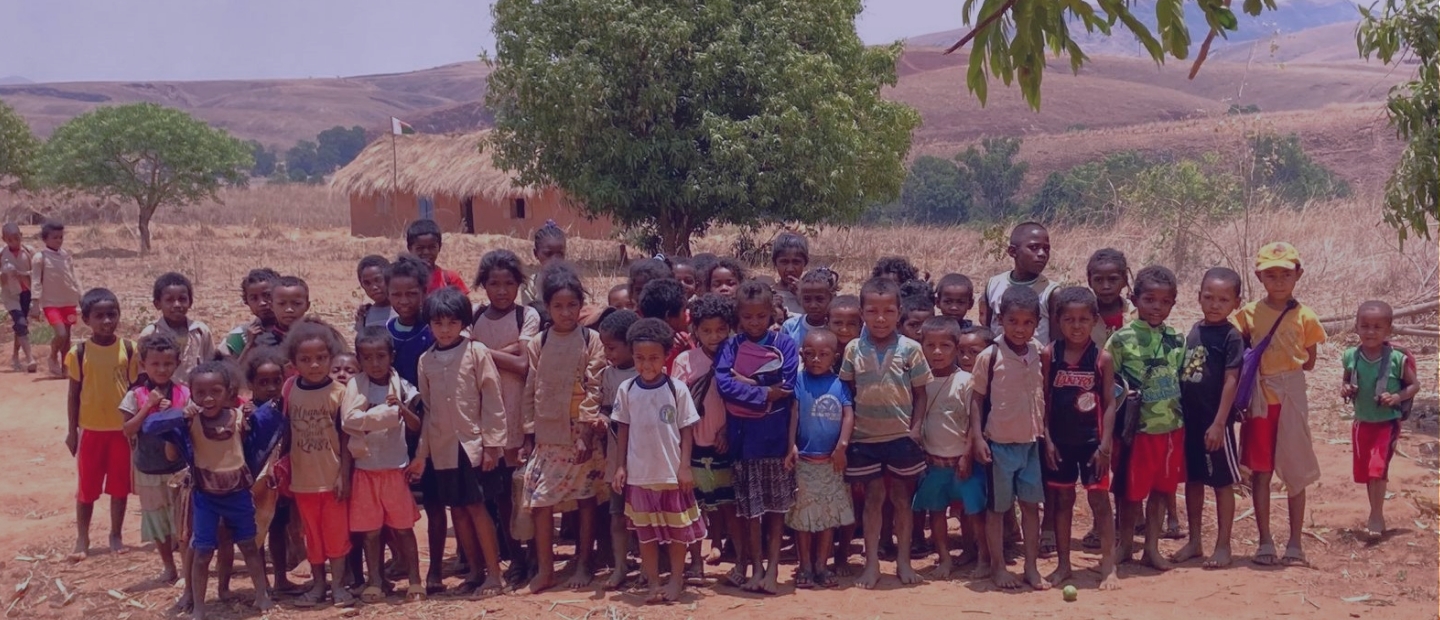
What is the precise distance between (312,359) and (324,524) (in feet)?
2.18

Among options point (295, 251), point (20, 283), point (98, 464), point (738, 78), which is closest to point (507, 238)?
point (295, 251)

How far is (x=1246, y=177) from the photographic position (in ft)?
33.9

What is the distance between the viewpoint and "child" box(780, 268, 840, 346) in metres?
4.99

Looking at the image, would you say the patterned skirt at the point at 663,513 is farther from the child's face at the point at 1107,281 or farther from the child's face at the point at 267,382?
the child's face at the point at 1107,281

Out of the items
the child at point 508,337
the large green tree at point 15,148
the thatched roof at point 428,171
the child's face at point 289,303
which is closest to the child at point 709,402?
the child at point 508,337

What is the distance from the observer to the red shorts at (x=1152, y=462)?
15.7 ft

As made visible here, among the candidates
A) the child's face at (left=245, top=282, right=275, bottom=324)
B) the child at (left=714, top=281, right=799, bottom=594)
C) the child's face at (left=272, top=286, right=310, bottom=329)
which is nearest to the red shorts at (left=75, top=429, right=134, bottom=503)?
the child's face at (left=245, top=282, right=275, bottom=324)

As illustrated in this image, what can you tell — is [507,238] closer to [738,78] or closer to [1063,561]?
[738,78]

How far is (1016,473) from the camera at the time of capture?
471 centimetres

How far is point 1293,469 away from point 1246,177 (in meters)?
6.14

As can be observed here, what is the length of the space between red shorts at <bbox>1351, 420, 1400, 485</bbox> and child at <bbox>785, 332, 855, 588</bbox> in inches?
89.2

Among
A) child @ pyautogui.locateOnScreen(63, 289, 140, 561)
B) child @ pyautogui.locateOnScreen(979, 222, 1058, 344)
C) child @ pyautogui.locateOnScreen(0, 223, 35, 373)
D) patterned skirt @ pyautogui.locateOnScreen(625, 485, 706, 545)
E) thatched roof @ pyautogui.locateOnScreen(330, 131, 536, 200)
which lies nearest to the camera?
patterned skirt @ pyautogui.locateOnScreen(625, 485, 706, 545)

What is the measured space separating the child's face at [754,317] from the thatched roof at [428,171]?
17738 mm

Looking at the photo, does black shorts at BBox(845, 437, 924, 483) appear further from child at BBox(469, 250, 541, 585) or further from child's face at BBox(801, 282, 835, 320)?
child at BBox(469, 250, 541, 585)
